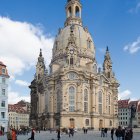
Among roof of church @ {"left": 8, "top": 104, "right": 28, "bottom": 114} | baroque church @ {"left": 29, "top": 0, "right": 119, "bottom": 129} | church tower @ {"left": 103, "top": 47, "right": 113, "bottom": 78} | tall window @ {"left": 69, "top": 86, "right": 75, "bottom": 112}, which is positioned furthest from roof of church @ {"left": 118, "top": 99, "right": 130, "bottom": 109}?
tall window @ {"left": 69, "top": 86, "right": 75, "bottom": 112}

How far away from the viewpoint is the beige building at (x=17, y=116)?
17438 centimetres

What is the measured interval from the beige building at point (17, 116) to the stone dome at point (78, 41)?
62.8 metres

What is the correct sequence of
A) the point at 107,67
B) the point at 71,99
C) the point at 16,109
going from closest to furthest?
1. the point at 71,99
2. the point at 107,67
3. the point at 16,109

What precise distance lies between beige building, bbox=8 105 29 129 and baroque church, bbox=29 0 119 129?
5186cm

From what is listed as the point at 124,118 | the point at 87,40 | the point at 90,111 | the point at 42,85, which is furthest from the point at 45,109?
the point at 124,118

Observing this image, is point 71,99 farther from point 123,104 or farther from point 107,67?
point 123,104

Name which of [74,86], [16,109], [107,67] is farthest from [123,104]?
[74,86]

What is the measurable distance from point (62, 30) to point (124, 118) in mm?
61527

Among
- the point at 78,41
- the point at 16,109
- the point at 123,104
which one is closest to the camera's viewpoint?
the point at 78,41

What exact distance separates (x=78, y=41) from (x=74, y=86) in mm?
20642

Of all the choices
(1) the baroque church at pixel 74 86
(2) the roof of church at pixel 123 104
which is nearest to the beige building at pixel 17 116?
(2) the roof of church at pixel 123 104

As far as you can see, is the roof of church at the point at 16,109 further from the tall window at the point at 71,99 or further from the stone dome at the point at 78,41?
the tall window at the point at 71,99

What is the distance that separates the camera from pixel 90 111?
351ft

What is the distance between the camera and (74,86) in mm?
105375
